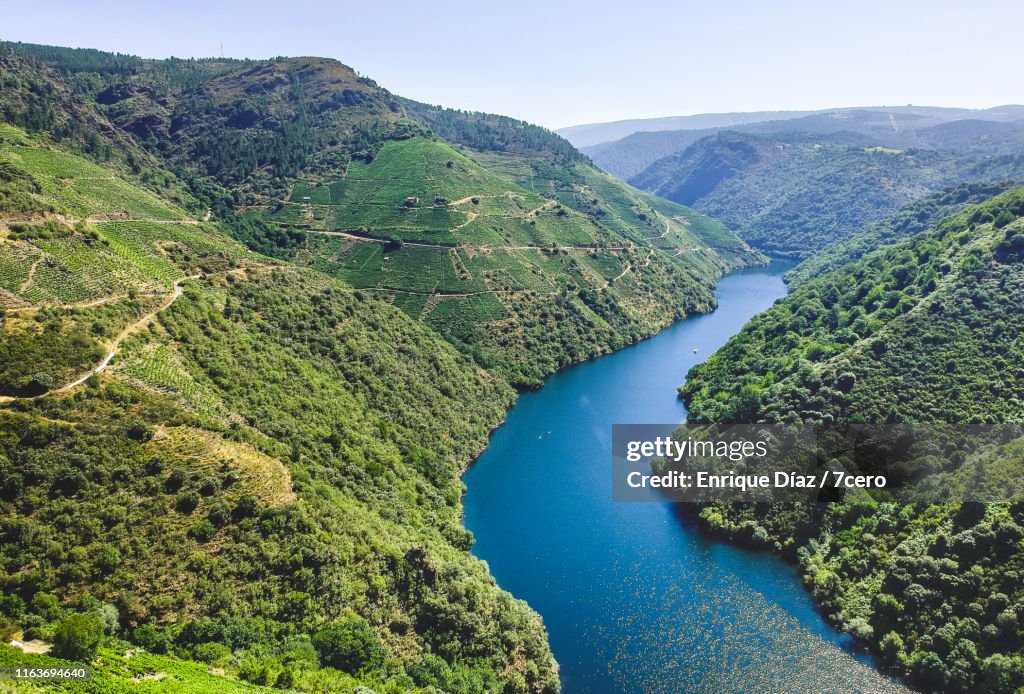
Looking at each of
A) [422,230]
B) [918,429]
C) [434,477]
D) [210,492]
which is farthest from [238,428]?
[422,230]

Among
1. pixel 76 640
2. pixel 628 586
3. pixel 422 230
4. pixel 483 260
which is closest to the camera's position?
pixel 76 640

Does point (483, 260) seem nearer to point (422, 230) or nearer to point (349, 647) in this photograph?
point (422, 230)

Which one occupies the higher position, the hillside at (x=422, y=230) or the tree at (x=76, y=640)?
the hillside at (x=422, y=230)

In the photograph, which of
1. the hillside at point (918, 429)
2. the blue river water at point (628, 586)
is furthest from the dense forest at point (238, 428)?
the hillside at point (918, 429)

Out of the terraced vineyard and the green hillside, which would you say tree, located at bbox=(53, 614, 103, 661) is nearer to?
the green hillside

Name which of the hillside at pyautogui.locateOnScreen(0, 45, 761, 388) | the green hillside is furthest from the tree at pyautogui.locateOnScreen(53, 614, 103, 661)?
the hillside at pyautogui.locateOnScreen(0, 45, 761, 388)

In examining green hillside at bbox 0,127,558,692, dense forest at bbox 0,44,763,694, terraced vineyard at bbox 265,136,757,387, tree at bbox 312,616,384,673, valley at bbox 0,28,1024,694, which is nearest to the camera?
green hillside at bbox 0,127,558,692

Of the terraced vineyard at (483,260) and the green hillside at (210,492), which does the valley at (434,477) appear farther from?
the terraced vineyard at (483,260)
